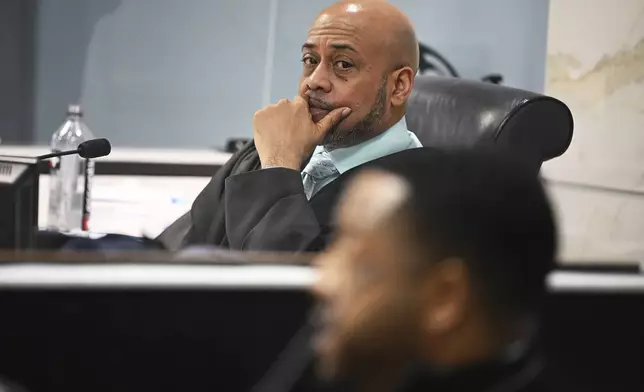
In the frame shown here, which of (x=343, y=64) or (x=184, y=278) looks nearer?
(x=184, y=278)

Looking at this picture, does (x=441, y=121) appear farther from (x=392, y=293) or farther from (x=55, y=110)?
(x=55, y=110)

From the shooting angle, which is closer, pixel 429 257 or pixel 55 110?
pixel 429 257

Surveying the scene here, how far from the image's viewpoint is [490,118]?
176 cm

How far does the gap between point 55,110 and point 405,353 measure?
3755mm

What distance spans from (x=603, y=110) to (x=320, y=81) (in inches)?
47.8

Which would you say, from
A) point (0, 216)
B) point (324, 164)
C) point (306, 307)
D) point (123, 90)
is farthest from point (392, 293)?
point (123, 90)

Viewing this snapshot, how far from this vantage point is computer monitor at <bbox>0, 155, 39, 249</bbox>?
36.8 inches

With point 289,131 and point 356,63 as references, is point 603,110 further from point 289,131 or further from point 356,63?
point 289,131

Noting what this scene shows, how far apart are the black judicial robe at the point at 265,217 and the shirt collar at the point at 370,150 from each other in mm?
114

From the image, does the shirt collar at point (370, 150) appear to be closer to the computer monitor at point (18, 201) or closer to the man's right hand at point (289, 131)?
the man's right hand at point (289, 131)

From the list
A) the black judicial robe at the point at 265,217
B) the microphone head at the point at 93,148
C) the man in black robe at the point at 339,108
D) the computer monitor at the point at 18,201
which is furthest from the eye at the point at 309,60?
the computer monitor at the point at 18,201

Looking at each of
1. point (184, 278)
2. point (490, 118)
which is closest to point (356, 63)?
point (490, 118)

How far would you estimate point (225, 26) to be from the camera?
415cm

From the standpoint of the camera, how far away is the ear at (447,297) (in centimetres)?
53
